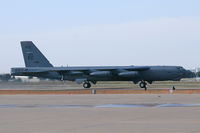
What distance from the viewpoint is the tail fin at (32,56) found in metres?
57.3

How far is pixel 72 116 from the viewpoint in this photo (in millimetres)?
16891

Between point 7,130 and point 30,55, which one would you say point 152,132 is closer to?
point 7,130

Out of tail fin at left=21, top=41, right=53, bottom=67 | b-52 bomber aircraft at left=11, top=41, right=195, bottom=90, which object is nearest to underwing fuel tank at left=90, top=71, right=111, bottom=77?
b-52 bomber aircraft at left=11, top=41, right=195, bottom=90

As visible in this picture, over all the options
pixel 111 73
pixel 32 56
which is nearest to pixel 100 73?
pixel 111 73

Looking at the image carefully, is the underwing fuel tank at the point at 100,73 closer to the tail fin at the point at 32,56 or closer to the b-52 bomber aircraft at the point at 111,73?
the b-52 bomber aircraft at the point at 111,73

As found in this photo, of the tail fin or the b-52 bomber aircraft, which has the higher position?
the tail fin

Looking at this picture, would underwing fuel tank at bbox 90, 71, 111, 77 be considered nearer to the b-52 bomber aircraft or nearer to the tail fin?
the b-52 bomber aircraft

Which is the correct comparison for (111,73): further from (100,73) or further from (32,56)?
(32,56)

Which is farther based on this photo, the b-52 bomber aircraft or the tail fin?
the tail fin

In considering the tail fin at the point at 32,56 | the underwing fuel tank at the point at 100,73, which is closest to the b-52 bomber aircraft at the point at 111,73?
the underwing fuel tank at the point at 100,73

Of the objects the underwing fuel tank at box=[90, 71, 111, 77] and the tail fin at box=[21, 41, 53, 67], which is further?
the tail fin at box=[21, 41, 53, 67]

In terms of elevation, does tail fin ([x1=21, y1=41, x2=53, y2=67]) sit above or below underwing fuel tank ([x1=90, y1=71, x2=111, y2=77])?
above

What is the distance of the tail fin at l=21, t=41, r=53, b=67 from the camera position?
188 feet

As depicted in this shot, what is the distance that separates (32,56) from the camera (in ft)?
188
